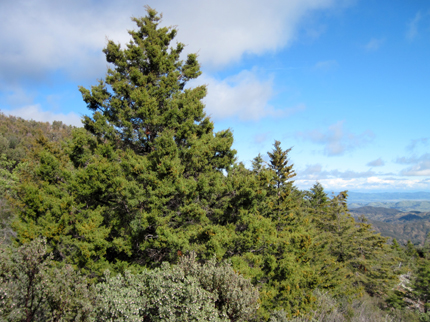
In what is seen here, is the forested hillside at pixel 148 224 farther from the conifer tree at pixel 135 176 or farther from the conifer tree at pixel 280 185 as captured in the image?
the conifer tree at pixel 280 185

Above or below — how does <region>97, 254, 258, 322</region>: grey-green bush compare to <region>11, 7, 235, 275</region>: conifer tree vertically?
below

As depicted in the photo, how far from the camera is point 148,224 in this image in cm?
1225

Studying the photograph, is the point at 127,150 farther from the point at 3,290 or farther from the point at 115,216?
the point at 3,290

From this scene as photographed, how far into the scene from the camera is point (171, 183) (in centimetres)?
1288

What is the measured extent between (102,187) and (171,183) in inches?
158

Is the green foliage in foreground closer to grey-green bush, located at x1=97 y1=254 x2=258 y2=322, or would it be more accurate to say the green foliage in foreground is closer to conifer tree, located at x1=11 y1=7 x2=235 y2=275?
grey-green bush, located at x1=97 y1=254 x2=258 y2=322

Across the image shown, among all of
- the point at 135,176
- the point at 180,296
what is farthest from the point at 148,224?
the point at 180,296

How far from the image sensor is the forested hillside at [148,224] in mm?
8008

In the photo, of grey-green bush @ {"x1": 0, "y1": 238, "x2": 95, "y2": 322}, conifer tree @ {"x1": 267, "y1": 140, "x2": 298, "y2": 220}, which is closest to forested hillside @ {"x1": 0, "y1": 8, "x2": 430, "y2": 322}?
grey-green bush @ {"x1": 0, "y1": 238, "x2": 95, "y2": 322}

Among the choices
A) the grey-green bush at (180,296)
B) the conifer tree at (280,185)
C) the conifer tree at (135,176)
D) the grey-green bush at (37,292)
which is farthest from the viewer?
the conifer tree at (280,185)

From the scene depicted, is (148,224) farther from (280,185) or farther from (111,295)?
(280,185)

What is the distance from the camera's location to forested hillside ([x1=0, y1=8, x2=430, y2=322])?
8.01 m

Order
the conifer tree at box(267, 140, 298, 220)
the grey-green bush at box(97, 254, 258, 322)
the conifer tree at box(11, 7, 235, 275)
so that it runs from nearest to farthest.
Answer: the grey-green bush at box(97, 254, 258, 322) → the conifer tree at box(11, 7, 235, 275) → the conifer tree at box(267, 140, 298, 220)

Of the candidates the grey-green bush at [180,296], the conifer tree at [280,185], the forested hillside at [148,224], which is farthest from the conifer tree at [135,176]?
the conifer tree at [280,185]
